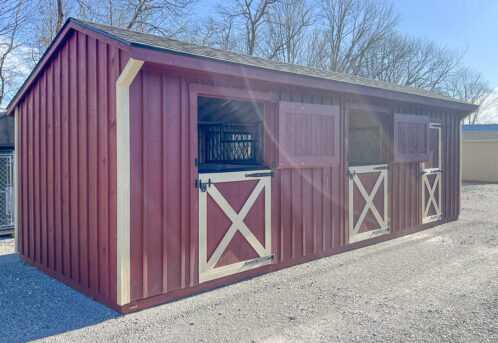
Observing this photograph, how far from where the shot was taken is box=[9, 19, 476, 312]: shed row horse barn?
347 cm

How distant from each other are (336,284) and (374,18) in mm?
20430

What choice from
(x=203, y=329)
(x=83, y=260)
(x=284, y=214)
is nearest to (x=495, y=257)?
(x=284, y=214)

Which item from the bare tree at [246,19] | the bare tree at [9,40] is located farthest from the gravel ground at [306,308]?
the bare tree at [246,19]

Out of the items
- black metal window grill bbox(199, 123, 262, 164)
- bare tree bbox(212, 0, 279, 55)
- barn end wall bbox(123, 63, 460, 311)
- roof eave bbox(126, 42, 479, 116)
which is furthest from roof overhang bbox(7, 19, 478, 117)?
bare tree bbox(212, 0, 279, 55)

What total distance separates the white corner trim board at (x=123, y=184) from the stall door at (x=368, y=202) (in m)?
3.13

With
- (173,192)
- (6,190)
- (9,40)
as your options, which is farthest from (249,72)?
(9,40)

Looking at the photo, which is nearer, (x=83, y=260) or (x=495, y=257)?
(x=83, y=260)

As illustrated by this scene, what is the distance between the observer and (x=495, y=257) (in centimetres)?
521

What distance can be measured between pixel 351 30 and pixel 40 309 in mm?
20405

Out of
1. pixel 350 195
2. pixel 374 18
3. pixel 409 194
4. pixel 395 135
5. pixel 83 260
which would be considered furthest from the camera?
pixel 374 18

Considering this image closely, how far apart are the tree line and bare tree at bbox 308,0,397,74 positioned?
0.05m

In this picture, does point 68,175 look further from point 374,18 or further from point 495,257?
point 374,18

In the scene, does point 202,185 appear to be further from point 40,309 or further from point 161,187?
point 40,309

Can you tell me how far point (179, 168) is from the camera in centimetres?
375
